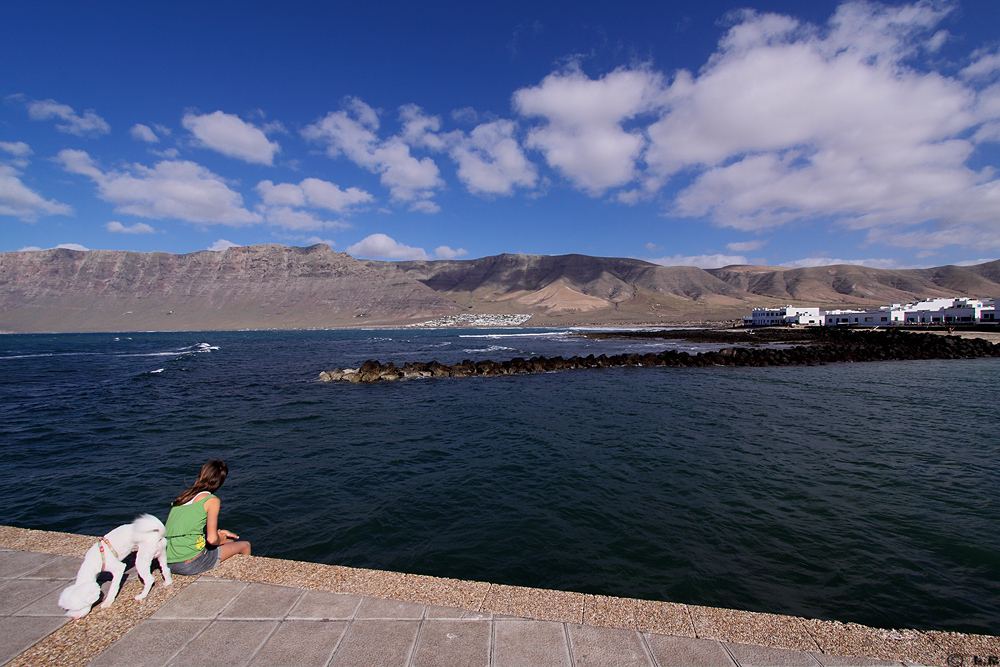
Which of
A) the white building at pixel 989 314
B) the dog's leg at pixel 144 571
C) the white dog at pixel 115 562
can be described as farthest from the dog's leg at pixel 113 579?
the white building at pixel 989 314

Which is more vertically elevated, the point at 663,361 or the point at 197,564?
the point at 197,564

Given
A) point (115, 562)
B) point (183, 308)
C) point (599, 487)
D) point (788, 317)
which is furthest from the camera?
point (183, 308)

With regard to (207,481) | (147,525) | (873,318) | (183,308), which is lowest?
(147,525)

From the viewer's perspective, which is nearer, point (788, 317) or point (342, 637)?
point (342, 637)

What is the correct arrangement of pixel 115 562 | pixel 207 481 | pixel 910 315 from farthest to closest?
pixel 910 315 < pixel 207 481 < pixel 115 562

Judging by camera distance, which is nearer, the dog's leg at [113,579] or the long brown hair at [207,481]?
the dog's leg at [113,579]

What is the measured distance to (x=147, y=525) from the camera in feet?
14.1

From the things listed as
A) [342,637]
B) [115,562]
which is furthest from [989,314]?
[115,562]

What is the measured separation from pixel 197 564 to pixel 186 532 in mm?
382

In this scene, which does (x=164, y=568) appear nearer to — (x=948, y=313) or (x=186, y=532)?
(x=186, y=532)

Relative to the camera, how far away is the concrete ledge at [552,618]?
345 cm

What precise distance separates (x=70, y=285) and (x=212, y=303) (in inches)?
2763

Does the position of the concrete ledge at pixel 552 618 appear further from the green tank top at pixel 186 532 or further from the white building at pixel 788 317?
the white building at pixel 788 317

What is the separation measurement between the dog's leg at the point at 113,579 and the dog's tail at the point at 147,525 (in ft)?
1.01
